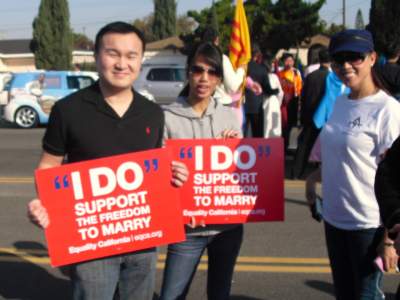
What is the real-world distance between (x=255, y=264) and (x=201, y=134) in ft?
7.66

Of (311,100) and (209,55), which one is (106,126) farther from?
(311,100)

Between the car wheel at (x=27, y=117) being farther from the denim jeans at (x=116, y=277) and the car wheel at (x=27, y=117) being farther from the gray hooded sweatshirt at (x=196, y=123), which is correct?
the denim jeans at (x=116, y=277)

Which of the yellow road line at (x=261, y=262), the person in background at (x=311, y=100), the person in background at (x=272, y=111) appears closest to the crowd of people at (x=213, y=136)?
the yellow road line at (x=261, y=262)

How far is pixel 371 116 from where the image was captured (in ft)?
9.25

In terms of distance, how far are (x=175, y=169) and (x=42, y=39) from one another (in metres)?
47.2

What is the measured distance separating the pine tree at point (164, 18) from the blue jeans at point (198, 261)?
73942 millimetres

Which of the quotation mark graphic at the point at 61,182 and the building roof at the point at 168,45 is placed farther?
the building roof at the point at 168,45

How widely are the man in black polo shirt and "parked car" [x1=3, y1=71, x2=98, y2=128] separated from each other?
14453 mm

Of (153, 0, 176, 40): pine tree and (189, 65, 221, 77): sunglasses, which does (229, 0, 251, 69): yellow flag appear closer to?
(189, 65, 221, 77): sunglasses

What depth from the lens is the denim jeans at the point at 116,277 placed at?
8.68ft

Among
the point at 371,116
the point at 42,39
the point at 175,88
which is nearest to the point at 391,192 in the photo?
the point at 371,116

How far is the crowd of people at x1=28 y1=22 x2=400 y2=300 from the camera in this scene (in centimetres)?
256

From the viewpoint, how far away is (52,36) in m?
47.8

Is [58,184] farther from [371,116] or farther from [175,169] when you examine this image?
[371,116]
